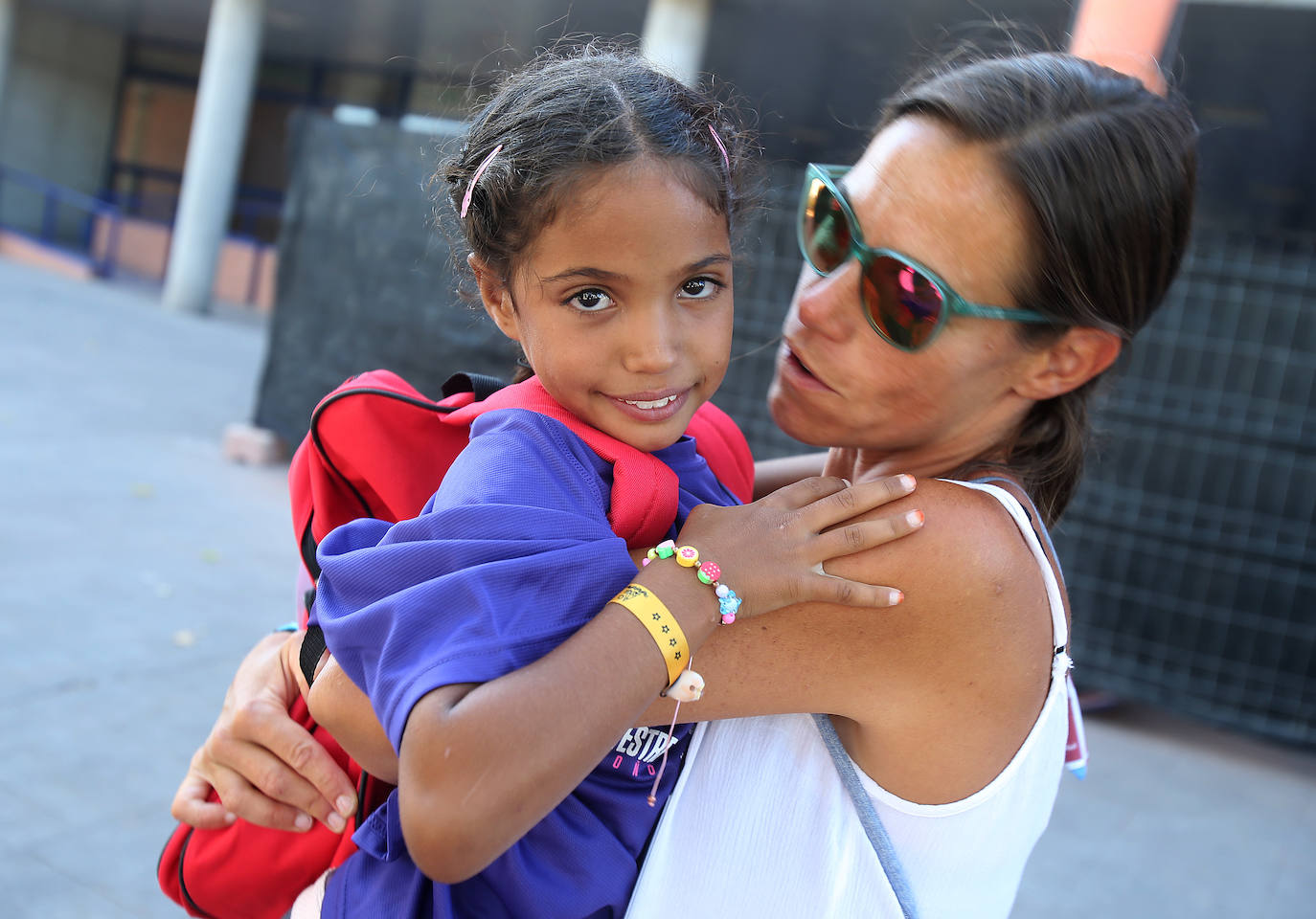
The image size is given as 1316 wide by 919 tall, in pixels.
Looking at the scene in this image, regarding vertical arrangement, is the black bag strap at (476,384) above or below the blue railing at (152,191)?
above

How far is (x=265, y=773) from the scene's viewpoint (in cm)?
142

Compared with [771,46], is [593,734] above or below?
below

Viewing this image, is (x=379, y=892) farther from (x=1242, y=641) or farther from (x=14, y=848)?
(x=1242, y=641)

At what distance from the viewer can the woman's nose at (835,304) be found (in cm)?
159

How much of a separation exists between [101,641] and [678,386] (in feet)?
11.6

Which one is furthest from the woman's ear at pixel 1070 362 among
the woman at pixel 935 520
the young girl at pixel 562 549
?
the young girl at pixel 562 549

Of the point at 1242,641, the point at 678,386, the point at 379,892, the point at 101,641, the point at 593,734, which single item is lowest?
the point at 101,641

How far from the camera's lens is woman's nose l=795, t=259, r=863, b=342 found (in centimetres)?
159

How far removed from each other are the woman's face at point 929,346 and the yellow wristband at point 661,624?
0.63 m

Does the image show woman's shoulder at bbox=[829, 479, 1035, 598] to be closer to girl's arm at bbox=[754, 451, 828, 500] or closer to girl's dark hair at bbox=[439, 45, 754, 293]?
girl's dark hair at bbox=[439, 45, 754, 293]

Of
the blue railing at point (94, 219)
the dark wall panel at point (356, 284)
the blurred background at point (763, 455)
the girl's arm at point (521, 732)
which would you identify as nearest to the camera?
the girl's arm at point (521, 732)

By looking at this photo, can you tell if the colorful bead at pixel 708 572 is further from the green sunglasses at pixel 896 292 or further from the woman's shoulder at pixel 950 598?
the green sunglasses at pixel 896 292

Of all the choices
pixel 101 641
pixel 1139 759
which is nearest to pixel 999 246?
pixel 101 641

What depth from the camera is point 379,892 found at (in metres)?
1.27
